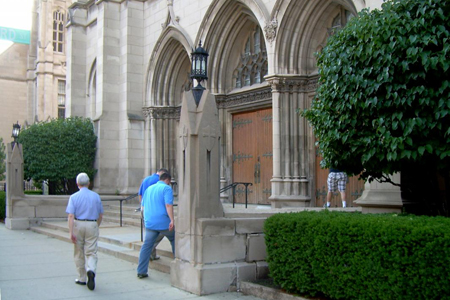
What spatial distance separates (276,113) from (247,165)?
2662mm

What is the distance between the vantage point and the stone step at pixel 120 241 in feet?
29.3

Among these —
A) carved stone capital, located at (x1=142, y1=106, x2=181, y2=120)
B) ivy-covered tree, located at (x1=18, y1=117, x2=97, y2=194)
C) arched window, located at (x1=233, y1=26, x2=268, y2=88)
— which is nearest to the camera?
arched window, located at (x1=233, y1=26, x2=268, y2=88)

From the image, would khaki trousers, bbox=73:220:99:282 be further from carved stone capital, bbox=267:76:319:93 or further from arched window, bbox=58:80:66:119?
arched window, bbox=58:80:66:119

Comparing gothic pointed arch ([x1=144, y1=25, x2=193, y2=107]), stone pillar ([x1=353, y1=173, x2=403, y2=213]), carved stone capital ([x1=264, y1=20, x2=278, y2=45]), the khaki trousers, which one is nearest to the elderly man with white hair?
the khaki trousers

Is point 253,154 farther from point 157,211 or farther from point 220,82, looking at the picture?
point 157,211

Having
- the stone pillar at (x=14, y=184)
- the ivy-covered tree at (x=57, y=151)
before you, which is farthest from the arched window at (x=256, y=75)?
the stone pillar at (x=14, y=184)

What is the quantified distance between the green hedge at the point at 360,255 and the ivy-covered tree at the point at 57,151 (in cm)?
1318

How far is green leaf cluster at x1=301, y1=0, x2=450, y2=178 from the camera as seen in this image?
18.9 feet

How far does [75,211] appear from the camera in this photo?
7.30 meters

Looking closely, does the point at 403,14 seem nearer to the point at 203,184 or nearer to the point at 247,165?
the point at 203,184

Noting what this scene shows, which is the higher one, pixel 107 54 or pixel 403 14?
pixel 107 54

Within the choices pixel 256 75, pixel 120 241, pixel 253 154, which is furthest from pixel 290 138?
pixel 120 241

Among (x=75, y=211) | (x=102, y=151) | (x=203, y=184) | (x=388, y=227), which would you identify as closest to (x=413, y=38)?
(x=388, y=227)

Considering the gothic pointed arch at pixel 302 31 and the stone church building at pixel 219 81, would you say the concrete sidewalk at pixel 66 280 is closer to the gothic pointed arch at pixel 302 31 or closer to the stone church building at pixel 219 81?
the stone church building at pixel 219 81
